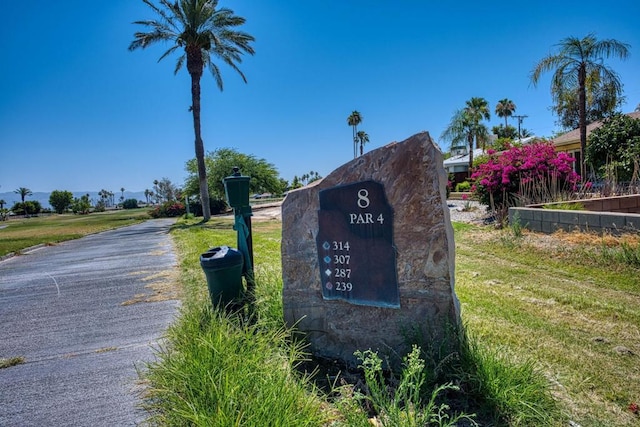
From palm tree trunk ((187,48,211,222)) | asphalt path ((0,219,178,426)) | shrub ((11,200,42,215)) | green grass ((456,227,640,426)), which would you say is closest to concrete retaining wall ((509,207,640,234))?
green grass ((456,227,640,426))

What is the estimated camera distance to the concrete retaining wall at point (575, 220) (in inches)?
239

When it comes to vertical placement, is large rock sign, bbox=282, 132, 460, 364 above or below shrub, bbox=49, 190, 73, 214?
below

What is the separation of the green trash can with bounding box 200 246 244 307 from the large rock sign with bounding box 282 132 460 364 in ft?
2.27

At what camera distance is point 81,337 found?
393 cm

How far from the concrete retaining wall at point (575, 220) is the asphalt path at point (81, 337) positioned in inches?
286

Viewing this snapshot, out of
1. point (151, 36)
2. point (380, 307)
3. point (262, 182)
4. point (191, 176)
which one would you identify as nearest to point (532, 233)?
point (380, 307)

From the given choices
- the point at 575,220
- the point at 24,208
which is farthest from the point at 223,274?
the point at 24,208

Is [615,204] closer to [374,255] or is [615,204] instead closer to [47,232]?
[374,255]

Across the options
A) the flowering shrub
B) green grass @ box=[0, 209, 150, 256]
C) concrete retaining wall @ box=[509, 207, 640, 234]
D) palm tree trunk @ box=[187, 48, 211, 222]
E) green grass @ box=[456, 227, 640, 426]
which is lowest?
green grass @ box=[456, 227, 640, 426]

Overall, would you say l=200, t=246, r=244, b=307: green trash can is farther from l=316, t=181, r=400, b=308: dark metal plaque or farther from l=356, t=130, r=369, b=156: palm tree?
l=356, t=130, r=369, b=156: palm tree

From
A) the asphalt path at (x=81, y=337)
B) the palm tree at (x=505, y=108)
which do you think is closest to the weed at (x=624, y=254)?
the asphalt path at (x=81, y=337)

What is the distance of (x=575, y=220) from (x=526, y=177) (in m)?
3.55

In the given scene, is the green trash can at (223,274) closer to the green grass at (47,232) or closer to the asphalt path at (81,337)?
the asphalt path at (81,337)

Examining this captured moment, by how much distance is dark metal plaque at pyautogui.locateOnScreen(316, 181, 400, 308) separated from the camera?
9.87 ft
